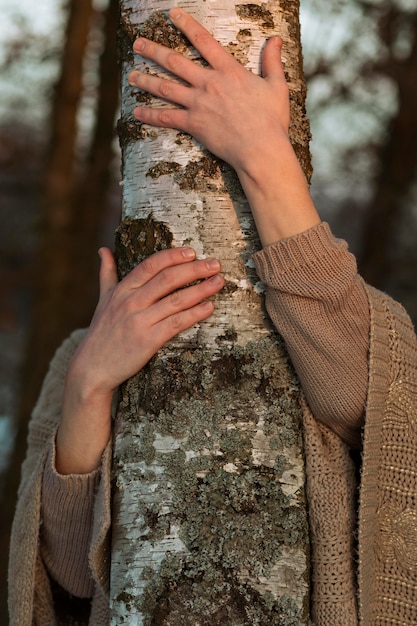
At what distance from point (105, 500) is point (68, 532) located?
1.07 feet

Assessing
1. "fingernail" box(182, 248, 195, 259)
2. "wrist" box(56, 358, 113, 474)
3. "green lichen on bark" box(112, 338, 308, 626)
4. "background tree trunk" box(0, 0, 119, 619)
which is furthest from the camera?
"background tree trunk" box(0, 0, 119, 619)

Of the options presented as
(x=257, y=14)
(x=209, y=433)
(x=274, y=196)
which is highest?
(x=257, y=14)

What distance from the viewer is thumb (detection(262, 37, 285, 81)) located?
1.72m

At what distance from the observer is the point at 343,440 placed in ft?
5.95

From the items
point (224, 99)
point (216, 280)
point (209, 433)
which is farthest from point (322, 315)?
point (224, 99)

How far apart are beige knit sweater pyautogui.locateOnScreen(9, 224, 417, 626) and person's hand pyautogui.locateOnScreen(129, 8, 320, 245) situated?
7cm

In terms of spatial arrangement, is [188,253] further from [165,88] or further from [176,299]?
[165,88]

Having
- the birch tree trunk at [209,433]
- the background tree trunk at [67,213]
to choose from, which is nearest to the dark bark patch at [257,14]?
the birch tree trunk at [209,433]

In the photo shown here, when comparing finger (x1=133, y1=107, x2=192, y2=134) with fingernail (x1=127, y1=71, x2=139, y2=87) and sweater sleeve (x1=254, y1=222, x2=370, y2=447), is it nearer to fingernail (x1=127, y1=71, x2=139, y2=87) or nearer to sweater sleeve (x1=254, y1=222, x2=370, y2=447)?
fingernail (x1=127, y1=71, x2=139, y2=87)

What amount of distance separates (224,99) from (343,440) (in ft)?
2.47

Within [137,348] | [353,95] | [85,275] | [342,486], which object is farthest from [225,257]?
[353,95]

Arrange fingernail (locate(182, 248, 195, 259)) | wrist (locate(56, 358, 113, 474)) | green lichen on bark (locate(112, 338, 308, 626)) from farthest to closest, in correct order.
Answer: wrist (locate(56, 358, 113, 474)) < fingernail (locate(182, 248, 195, 259)) < green lichen on bark (locate(112, 338, 308, 626))

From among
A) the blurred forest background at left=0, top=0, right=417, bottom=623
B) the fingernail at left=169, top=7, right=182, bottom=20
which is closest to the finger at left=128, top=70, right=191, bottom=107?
the fingernail at left=169, top=7, right=182, bottom=20

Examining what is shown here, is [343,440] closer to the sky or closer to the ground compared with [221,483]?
closer to the sky
